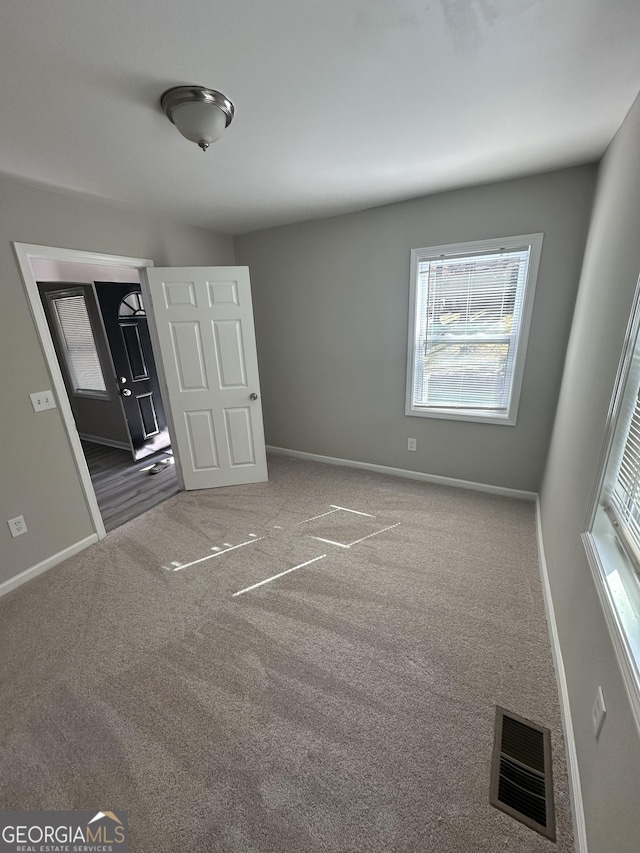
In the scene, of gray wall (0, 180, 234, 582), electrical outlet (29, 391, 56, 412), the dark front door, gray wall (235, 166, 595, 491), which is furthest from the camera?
the dark front door

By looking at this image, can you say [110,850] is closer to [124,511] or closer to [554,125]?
[124,511]

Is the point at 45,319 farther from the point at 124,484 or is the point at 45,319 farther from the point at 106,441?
the point at 106,441

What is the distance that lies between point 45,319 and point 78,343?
2624 millimetres

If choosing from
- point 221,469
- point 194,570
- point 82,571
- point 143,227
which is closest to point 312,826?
point 194,570

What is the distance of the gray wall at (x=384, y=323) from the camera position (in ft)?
8.02

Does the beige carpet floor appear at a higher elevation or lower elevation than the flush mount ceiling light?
lower

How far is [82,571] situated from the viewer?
2.34 meters

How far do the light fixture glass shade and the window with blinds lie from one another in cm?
349

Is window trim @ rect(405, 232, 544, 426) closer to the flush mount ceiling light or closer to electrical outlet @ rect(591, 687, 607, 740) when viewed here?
the flush mount ceiling light

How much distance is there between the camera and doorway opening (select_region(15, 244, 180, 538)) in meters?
3.67

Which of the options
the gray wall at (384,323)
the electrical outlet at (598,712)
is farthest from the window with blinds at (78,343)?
the electrical outlet at (598,712)

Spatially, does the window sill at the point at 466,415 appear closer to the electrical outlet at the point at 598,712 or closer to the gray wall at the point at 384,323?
the gray wall at the point at 384,323

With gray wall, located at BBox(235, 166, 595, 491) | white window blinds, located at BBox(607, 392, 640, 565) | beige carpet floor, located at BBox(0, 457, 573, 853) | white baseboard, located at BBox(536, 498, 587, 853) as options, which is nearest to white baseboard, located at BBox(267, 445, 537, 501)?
gray wall, located at BBox(235, 166, 595, 491)

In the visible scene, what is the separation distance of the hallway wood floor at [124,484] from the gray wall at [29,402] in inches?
19.3
